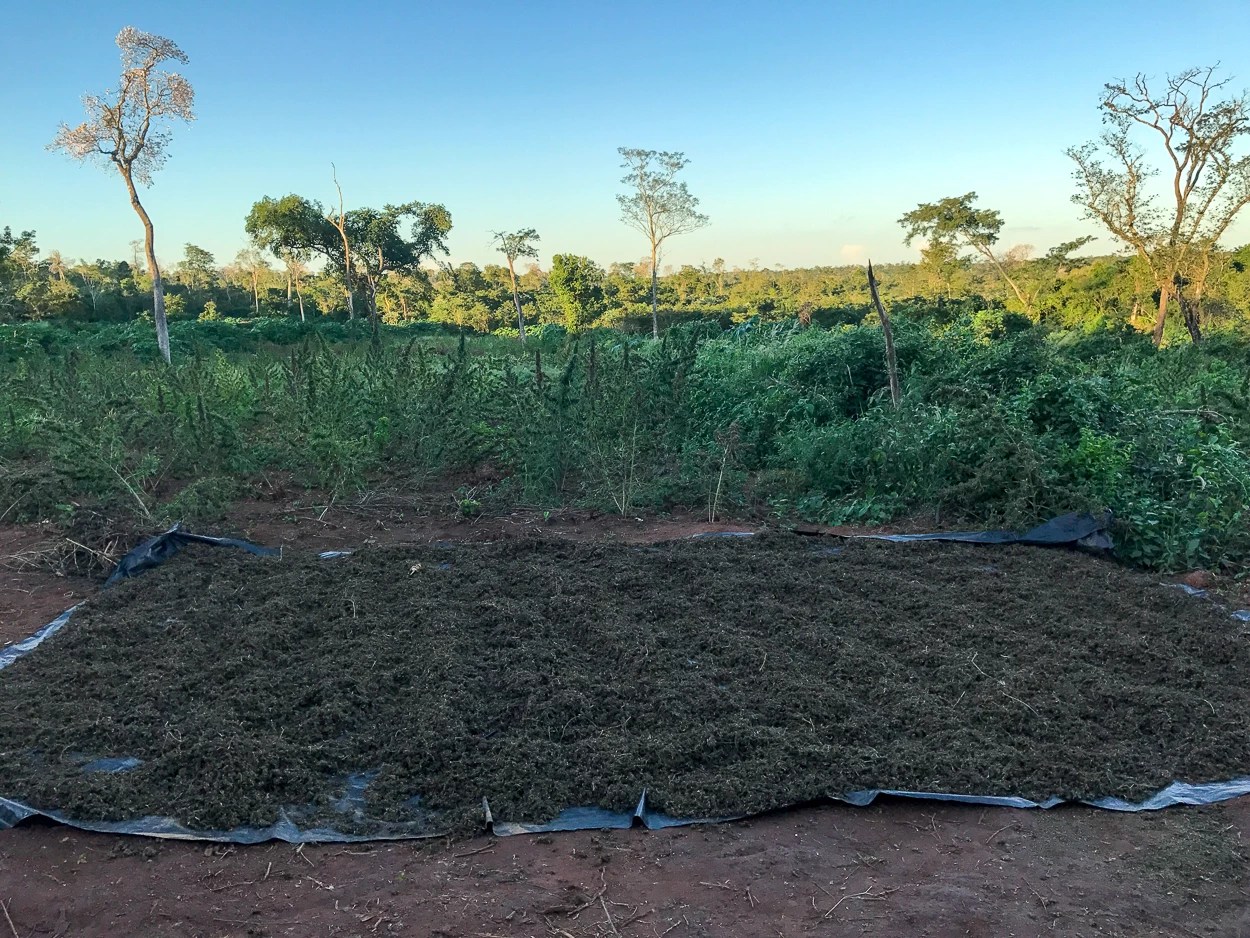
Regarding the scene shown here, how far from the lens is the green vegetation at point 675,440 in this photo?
200 inches

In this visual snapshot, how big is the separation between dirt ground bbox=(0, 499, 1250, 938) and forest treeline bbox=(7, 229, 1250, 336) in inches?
442

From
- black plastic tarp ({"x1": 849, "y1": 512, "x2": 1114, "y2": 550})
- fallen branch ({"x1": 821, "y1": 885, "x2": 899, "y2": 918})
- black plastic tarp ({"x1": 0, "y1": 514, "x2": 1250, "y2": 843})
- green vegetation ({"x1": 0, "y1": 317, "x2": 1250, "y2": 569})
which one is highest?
green vegetation ({"x1": 0, "y1": 317, "x2": 1250, "y2": 569})

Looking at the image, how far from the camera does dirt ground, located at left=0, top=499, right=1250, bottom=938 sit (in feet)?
6.44

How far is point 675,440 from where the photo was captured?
6840 millimetres

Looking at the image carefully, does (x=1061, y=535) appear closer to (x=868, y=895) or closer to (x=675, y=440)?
(x=675, y=440)

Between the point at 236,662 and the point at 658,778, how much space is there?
1826mm

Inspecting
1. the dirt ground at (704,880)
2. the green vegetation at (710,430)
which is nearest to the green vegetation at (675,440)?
the green vegetation at (710,430)

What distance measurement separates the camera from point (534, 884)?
6.91 feet

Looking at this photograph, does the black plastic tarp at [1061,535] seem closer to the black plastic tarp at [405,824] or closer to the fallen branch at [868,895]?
the black plastic tarp at [405,824]

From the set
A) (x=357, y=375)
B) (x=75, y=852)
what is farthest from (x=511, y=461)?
(x=75, y=852)

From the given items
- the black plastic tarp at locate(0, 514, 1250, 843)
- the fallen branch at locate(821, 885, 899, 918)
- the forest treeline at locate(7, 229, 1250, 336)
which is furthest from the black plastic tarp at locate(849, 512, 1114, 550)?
the forest treeline at locate(7, 229, 1250, 336)

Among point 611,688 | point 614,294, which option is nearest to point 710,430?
point 611,688

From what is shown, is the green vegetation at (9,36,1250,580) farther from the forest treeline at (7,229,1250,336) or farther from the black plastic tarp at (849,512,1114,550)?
the forest treeline at (7,229,1250,336)

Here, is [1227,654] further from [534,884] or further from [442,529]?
[442,529]
